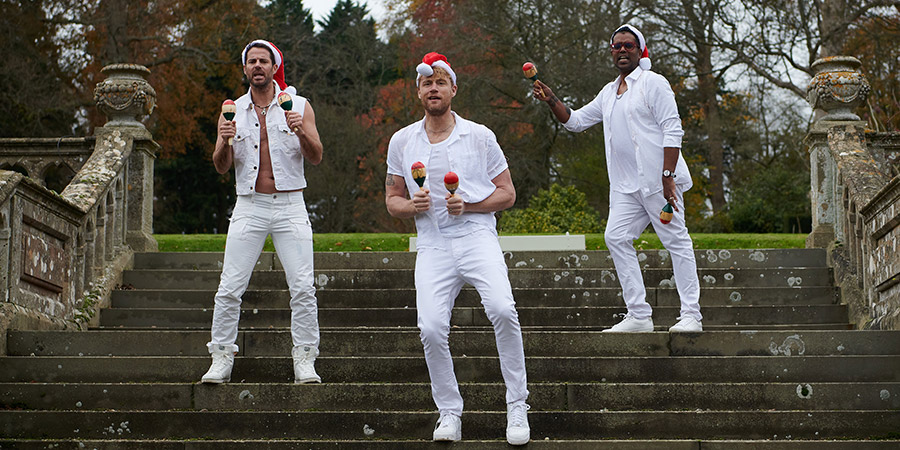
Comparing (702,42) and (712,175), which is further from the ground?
(702,42)

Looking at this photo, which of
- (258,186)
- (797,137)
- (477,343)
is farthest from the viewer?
(797,137)

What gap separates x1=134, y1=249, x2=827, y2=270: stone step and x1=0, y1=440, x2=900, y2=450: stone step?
366 centimetres

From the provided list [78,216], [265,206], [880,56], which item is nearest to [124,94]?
[78,216]

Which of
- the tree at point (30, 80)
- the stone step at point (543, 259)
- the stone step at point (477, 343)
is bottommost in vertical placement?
the stone step at point (477, 343)

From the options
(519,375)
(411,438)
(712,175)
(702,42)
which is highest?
(702,42)

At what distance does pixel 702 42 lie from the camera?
885 inches

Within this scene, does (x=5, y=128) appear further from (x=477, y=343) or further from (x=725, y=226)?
(x=477, y=343)

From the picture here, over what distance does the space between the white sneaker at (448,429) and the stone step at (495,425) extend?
393 millimetres

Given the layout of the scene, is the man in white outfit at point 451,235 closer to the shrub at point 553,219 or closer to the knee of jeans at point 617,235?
the knee of jeans at point 617,235

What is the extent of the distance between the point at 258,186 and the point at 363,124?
20702mm

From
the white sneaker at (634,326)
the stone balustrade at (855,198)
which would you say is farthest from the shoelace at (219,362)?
the stone balustrade at (855,198)

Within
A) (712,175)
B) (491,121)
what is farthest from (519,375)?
(712,175)

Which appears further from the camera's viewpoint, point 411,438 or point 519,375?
point 411,438

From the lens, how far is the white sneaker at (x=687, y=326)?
652cm
